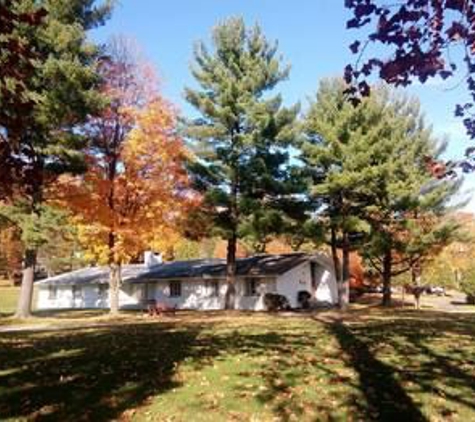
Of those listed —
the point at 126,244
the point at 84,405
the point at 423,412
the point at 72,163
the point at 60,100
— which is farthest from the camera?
the point at 126,244

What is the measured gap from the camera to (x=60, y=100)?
27531 millimetres

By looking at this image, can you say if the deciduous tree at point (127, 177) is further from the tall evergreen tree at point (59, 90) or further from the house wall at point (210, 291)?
the house wall at point (210, 291)

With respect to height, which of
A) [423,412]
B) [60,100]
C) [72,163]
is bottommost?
[423,412]

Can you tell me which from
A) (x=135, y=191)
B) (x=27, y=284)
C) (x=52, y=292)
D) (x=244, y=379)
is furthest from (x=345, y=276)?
(x=52, y=292)

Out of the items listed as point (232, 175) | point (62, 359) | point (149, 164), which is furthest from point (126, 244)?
point (62, 359)

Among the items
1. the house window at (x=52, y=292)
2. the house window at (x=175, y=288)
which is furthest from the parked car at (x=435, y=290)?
the house window at (x=52, y=292)

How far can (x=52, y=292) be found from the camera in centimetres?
6338

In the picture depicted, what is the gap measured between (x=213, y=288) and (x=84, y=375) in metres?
36.6

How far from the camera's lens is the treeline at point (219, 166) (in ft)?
97.3

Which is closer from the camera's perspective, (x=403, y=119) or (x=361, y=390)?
(x=361, y=390)

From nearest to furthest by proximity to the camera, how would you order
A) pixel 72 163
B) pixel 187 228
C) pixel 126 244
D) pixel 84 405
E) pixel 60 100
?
pixel 84 405, pixel 60 100, pixel 72 163, pixel 126 244, pixel 187 228

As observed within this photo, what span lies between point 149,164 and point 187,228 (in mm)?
5203

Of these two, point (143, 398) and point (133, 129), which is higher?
point (133, 129)

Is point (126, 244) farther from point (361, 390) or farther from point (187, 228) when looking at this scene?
point (361, 390)
